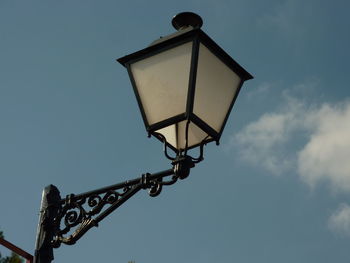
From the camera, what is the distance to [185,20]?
15.3ft

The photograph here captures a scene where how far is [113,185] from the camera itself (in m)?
4.54

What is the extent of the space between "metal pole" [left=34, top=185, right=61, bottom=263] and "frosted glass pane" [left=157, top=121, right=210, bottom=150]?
0.81 meters

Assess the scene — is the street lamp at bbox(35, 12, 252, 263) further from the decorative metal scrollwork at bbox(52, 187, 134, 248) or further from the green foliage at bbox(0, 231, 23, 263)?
the green foliage at bbox(0, 231, 23, 263)

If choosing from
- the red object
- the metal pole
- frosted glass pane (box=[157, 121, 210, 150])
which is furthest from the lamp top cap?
the red object

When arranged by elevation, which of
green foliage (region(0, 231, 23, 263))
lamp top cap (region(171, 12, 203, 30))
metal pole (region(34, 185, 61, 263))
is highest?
green foliage (region(0, 231, 23, 263))

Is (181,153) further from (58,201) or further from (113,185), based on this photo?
(58,201)

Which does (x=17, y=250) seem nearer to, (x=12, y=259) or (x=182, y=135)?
(x=182, y=135)

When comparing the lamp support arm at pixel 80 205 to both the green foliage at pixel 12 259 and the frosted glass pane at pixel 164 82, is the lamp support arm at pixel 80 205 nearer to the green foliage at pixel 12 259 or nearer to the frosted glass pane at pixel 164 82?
the frosted glass pane at pixel 164 82

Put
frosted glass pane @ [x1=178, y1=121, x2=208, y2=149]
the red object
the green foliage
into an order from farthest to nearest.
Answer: the green foliage, frosted glass pane @ [x1=178, y1=121, x2=208, y2=149], the red object

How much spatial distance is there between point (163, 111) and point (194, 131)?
24cm

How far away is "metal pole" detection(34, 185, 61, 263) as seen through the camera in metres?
4.24

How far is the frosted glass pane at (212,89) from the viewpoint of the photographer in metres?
4.28

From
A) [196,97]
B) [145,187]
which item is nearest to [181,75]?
[196,97]

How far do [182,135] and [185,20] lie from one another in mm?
798
